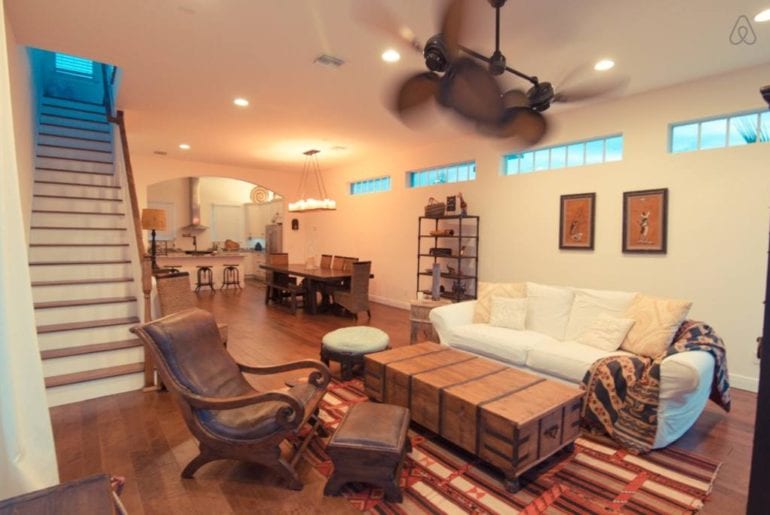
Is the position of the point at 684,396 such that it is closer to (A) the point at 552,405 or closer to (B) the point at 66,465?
(A) the point at 552,405

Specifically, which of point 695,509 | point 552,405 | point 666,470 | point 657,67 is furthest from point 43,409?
point 657,67

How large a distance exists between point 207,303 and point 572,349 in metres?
6.78

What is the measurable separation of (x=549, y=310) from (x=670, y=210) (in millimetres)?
1698

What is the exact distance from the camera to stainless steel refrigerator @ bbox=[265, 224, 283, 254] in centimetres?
1047

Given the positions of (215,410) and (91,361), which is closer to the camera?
(215,410)

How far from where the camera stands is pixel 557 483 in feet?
7.23

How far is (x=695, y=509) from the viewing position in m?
2.00

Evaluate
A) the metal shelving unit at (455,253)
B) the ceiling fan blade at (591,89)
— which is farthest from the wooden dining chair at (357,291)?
the ceiling fan blade at (591,89)

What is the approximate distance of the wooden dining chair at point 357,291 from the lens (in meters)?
6.11

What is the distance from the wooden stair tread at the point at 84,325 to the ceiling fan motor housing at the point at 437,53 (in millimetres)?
3834

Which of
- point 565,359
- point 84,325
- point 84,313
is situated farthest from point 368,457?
point 84,313

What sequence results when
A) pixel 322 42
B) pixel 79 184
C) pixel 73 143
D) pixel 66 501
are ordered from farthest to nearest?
pixel 73 143, pixel 79 184, pixel 322 42, pixel 66 501

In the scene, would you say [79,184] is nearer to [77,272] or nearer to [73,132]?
[73,132]

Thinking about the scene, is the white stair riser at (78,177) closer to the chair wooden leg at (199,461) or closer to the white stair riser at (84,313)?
the white stair riser at (84,313)
